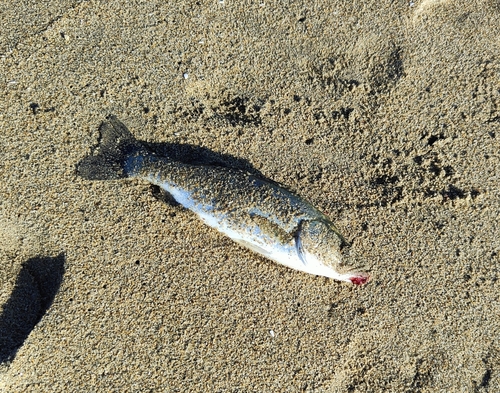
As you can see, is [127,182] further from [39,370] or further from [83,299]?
[39,370]

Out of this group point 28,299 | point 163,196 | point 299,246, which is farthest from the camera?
point 163,196

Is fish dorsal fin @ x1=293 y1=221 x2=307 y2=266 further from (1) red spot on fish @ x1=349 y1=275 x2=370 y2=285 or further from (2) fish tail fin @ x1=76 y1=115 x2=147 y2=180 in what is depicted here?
(2) fish tail fin @ x1=76 y1=115 x2=147 y2=180

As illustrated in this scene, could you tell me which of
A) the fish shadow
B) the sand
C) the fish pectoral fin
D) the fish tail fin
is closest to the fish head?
the sand

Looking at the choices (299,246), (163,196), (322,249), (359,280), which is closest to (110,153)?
(163,196)

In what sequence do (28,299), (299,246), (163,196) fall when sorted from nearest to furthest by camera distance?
1. (299,246)
2. (28,299)
3. (163,196)

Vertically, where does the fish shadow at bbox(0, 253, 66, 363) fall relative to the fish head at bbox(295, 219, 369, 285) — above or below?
above

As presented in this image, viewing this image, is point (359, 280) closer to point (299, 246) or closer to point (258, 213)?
point (299, 246)

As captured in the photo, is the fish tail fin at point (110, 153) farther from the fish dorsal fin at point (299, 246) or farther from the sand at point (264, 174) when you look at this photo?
the fish dorsal fin at point (299, 246)

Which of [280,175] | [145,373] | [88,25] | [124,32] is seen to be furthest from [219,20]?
[145,373]
